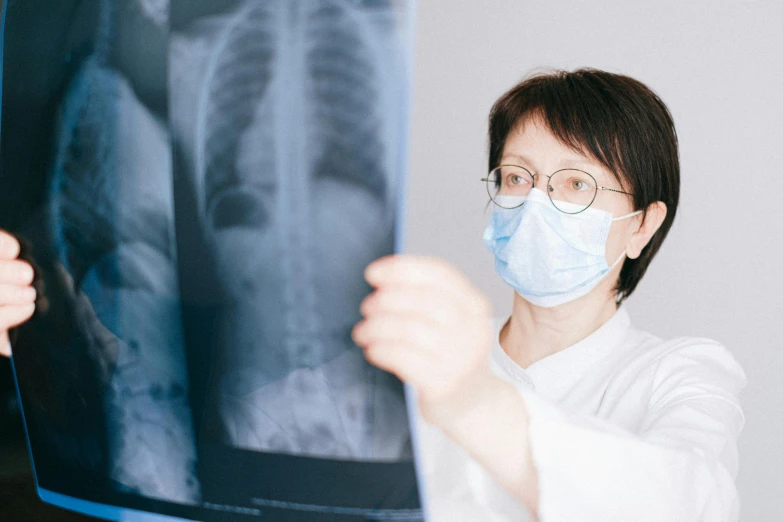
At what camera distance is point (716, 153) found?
1.65 m

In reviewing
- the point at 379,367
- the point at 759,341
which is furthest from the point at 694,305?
the point at 379,367

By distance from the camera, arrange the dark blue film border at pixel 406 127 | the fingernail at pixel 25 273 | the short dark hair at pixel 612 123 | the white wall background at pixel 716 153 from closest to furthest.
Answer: the dark blue film border at pixel 406 127 → the fingernail at pixel 25 273 → the short dark hair at pixel 612 123 → the white wall background at pixel 716 153

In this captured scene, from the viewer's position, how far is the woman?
37cm

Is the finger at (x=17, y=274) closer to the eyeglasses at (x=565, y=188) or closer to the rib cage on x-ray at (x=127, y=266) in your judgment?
the rib cage on x-ray at (x=127, y=266)

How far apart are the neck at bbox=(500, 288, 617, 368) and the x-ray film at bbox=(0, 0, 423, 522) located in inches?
33.1

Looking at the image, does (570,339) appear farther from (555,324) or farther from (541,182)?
(541,182)

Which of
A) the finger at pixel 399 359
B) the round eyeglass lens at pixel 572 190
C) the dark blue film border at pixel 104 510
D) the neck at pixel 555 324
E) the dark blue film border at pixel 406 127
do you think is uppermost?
the dark blue film border at pixel 406 127

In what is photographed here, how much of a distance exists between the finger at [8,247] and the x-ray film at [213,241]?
0.07 feet

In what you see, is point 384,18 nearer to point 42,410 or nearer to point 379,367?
point 379,367

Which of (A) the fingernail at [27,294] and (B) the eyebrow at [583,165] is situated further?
(B) the eyebrow at [583,165]

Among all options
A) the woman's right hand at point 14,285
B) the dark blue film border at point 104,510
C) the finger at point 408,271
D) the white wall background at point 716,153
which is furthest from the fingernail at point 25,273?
the white wall background at point 716,153

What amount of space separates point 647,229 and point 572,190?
0.61 ft

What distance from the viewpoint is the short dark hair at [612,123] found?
107 centimetres

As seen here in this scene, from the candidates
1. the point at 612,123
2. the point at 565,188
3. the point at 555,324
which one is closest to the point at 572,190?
the point at 565,188
